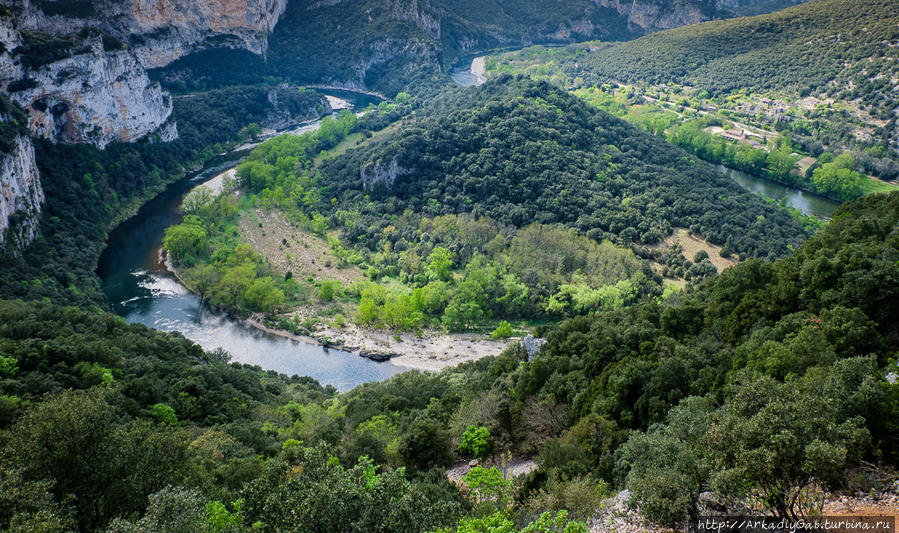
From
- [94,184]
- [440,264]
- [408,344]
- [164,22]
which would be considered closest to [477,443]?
[408,344]

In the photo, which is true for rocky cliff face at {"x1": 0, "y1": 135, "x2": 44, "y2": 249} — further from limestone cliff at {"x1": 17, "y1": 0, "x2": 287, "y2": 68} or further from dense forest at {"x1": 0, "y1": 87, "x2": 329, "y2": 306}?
limestone cliff at {"x1": 17, "y1": 0, "x2": 287, "y2": 68}

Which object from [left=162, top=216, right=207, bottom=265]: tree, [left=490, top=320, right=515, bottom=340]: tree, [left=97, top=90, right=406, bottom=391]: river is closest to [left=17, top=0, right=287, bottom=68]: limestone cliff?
[left=97, top=90, right=406, bottom=391]: river

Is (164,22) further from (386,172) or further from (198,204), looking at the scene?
(386,172)

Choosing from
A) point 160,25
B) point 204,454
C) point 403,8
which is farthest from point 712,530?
point 403,8

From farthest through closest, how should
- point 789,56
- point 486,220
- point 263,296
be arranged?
point 789,56
point 486,220
point 263,296

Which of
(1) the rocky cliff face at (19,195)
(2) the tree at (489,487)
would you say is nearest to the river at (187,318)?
(1) the rocky cliff face at (19,195)

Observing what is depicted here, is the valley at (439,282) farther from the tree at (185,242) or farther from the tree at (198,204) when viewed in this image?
the tree at (185,242)
